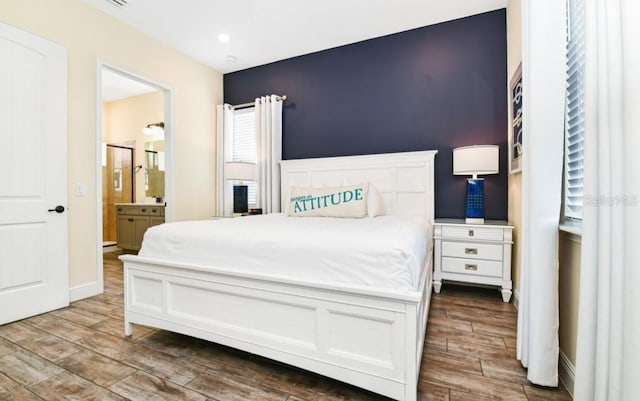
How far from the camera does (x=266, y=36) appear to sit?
3.46 metres

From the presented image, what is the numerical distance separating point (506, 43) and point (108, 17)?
4.12 metres

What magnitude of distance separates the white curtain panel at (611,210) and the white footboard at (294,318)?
0.61 m

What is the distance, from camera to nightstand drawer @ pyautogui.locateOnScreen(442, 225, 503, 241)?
8.52ft

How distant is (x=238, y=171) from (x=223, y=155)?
65 cm

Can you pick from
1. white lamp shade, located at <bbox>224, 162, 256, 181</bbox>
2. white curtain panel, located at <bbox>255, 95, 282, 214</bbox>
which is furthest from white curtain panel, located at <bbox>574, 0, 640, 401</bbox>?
white lamp shade, located at <bbox>224, 162, 256, 181</bbox>

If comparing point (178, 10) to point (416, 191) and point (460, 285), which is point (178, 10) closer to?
point (416, 191)

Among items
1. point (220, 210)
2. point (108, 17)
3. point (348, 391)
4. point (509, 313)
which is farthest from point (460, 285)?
point (108, 17)

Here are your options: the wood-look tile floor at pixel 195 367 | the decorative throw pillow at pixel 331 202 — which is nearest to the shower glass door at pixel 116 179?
the wood-look tile floor at pixel 195 367

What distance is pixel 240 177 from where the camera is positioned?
152 inches

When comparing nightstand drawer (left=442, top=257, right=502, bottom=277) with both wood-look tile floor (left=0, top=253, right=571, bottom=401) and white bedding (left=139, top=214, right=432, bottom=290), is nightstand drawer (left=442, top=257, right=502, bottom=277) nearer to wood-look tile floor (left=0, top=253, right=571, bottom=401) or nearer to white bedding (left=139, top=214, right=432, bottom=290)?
wood-look tile floor (left=0, top=253, right=571, bottom=401)

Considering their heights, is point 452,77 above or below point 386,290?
above

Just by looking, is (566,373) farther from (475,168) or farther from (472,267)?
(475,168)

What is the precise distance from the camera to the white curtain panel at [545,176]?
4.68ft

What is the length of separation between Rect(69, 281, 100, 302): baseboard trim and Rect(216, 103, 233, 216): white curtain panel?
5.84 feet
